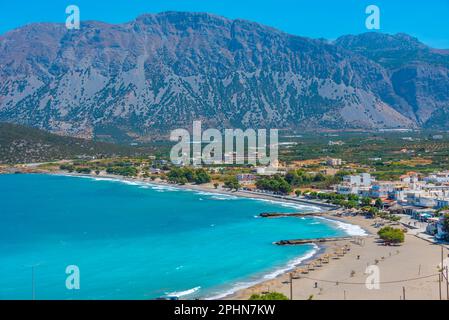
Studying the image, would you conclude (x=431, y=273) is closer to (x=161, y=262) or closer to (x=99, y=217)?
(x=161, y=262)

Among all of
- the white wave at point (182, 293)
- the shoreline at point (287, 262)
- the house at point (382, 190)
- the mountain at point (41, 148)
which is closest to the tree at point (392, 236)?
the shoreline at point (287, 262)

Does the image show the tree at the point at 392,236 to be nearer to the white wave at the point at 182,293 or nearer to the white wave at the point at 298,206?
the white wave at the point at 182,293

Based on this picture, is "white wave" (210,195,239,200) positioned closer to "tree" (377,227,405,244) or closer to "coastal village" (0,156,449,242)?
"coastal village" (0,156,449,242)

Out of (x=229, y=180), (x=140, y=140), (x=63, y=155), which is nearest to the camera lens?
(x=229, y=180)

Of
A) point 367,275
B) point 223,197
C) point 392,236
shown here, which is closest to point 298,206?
point 223,197

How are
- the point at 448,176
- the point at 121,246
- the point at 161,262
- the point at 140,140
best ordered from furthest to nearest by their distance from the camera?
the point at 140,140 < the point at 448,176 < the point at 121,246 < the point at 161,262

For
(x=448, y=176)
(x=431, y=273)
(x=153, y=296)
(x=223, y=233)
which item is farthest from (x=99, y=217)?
(x=448, y=176)

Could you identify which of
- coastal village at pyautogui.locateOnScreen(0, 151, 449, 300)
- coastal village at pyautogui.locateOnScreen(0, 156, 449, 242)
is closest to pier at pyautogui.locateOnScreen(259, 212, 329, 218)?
coastal village at pyautogui.locateOnScreen(0, 151, 449, 300)
